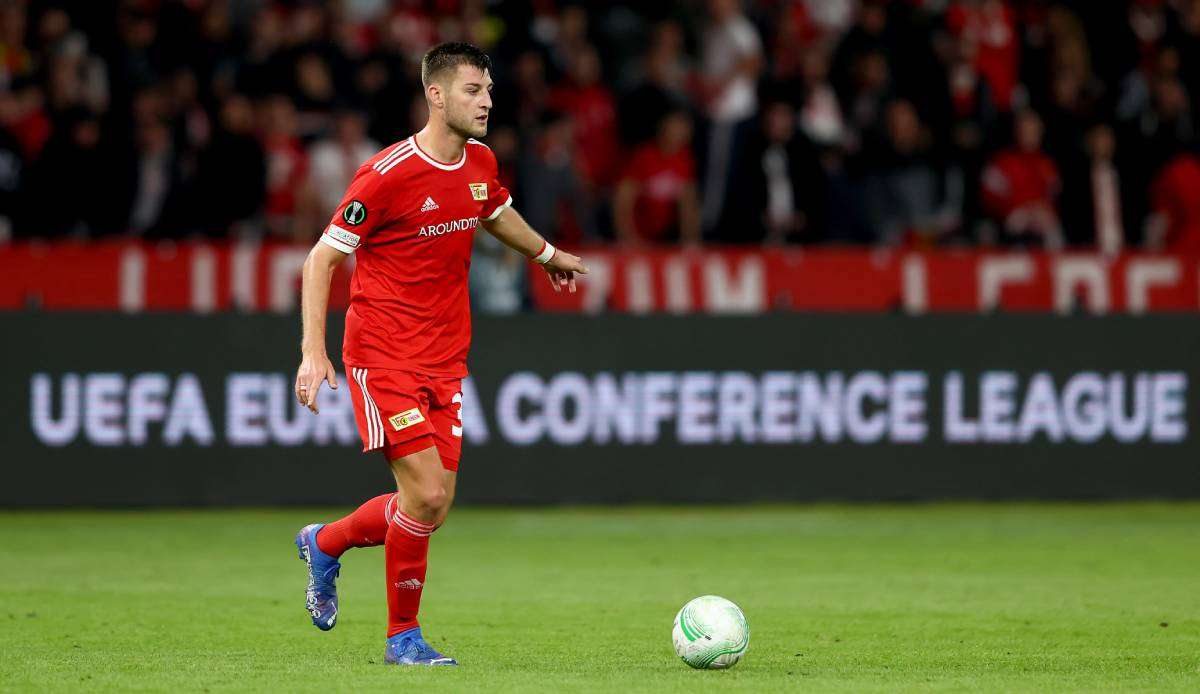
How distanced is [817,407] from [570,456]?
76.0 inches

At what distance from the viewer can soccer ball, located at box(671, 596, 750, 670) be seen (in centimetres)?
710

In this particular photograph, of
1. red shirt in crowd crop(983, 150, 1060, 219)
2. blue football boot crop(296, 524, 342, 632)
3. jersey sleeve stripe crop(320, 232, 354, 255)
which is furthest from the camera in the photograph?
red shirt in crowd crop(983, 150, 1060, 219)

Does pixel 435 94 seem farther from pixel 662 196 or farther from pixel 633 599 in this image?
pixel 662 196

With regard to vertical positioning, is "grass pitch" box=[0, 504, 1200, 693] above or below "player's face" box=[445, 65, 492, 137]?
below

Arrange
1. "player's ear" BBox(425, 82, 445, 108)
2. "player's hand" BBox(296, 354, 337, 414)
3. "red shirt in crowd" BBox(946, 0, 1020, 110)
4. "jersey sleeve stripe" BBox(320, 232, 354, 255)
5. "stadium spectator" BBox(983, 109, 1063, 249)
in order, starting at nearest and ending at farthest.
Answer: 1. "player's hand" BBox(296, 354, 337, 414)
2. "jersey sleeve stripe" BBox(320, 232, 354, 255)
3. "player's ear" BBox(425, 82, 445, 108)
4. "stadium spectator" BBox(983, 109, 1063, 249)
5. "red shirt in crowd" BBox(946, 0, 1020, 110)

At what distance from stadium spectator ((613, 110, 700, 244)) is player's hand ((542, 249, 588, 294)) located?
8.25 m

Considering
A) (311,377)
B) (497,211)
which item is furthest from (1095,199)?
(311,377)

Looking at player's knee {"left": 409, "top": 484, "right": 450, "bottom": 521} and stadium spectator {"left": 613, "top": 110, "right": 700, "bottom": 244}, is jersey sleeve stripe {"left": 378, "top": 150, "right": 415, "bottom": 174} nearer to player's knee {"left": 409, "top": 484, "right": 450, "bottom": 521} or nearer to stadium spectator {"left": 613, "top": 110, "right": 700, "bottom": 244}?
player's knee {"left": 409, "top": 484, "right": 450, "bottom": 521}

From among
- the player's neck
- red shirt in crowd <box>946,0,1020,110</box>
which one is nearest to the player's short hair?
the player's neck

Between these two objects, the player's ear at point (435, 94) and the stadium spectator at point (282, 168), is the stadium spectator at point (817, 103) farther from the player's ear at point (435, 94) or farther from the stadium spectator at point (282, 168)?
the player's ear at point (435, 94)

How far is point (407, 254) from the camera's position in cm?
734

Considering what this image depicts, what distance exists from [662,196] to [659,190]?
67mm

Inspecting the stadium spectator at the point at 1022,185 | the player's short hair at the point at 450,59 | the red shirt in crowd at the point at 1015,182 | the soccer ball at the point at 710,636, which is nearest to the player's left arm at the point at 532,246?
the player's short hair at the point at 450,59

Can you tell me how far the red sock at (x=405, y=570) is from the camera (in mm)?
7234
